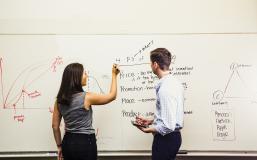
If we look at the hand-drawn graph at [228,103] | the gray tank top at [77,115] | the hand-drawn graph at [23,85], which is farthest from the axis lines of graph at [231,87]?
the hand-drawn graph at [23,85]

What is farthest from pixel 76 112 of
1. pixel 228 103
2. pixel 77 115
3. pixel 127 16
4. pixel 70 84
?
pixel 228 103

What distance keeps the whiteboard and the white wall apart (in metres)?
0.07

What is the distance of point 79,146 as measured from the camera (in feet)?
7.09

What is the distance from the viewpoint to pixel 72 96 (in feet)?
7.01

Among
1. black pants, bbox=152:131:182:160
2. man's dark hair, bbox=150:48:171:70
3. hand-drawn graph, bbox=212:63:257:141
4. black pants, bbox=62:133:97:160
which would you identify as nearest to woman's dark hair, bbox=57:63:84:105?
black pants, bbox=62:133:97:160

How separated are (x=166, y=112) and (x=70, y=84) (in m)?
0.65

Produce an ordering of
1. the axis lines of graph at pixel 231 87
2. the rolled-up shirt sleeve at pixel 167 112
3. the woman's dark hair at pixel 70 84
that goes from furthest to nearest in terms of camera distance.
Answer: the axis lines of graph at pixel 231 87 → the woman's dark hair at pixel 70 84 → the rolled-up shirt sleeve at pixel 167 112

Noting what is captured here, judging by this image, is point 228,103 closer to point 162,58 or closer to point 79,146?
point 162,58

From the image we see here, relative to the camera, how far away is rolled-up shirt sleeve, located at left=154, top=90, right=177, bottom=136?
2.01 metres

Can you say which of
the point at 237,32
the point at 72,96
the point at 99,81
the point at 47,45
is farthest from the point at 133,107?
the point at 237,32

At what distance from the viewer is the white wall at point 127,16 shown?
269cm

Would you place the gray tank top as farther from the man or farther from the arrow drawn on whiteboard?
the arrow drawn on whiteboard

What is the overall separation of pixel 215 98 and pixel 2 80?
68.9 inches

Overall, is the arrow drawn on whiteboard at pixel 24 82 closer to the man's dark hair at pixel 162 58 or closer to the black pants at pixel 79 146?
the black pants at pixel 79 146
